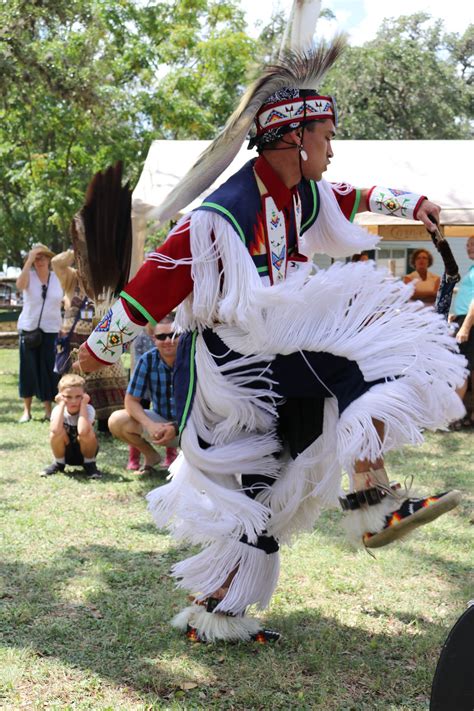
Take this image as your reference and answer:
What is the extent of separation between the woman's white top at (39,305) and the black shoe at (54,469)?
7.88ft

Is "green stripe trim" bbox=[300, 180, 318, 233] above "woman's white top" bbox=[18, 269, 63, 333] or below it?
above

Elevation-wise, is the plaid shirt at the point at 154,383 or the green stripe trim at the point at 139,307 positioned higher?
the green stripe trim at the point at 139,307

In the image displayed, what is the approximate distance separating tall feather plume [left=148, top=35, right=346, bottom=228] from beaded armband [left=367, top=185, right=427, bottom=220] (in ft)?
1.66

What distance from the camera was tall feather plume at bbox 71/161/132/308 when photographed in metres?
3.74

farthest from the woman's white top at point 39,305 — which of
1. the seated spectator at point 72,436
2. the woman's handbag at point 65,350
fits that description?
the seated spectator at point 72,436

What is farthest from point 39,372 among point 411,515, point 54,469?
point 411,515

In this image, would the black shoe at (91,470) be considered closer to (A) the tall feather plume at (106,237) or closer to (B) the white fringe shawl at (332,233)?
(A) the tall feather plume at (106,237)

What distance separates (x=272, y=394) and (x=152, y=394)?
10.1 ft

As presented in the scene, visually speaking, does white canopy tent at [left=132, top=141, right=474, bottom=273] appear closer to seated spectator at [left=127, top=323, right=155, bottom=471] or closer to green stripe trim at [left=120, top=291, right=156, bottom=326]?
seated spectator at [left=127, top=323, right=155, bottom=471]

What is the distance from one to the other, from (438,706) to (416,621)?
1.38 m

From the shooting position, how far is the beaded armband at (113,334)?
283 centimetres

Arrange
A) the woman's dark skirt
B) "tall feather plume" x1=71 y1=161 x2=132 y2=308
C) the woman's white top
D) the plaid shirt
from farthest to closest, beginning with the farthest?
the woman's dark skirt
the woman's white top
the plaid shirt
"tall feather plume" x1=71 y1=161 x2=132 y2=308

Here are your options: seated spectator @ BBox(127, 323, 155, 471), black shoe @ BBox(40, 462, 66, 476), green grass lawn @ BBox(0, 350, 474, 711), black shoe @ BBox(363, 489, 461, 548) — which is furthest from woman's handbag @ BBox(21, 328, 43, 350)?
black shoe @ BBox(363, 489, 461, 548)

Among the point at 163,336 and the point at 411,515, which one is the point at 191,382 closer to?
the point at 411,515
